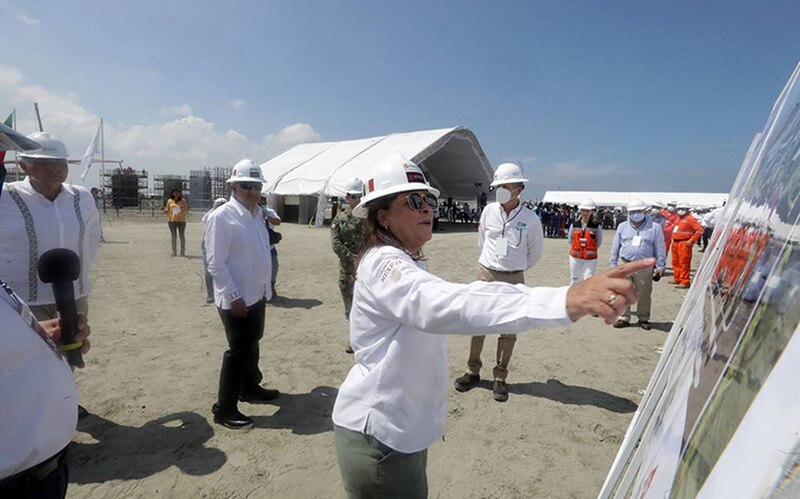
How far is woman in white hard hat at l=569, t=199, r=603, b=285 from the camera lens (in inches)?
248

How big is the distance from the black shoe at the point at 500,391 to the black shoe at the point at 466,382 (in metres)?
0.26

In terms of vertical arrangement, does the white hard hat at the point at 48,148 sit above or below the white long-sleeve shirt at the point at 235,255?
above

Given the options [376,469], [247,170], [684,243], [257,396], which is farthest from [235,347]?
[684,243]

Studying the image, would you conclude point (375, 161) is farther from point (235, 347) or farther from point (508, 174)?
point (235, 347)

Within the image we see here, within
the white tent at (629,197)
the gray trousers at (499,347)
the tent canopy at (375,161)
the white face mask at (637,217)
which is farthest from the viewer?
the white tent at (629,197)

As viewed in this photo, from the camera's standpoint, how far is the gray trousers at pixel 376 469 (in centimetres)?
157

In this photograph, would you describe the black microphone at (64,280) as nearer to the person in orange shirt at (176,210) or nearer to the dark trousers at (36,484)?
the dark trousers at (36,484)

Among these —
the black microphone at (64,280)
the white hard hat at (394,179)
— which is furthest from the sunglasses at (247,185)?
the white hard hat at (394,179)

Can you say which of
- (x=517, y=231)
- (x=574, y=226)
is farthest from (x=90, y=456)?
(x=574, y=226)

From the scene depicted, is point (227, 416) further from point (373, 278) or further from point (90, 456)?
point (373, 278)

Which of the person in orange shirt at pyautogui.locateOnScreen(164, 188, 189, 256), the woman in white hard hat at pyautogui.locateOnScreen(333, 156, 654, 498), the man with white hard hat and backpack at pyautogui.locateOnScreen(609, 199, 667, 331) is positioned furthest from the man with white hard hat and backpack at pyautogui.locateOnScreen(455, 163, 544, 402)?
the person in orange shirt at pyautogui.locateOnScreen(164, 188, 189, 256)

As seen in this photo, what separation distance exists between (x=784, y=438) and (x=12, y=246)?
380 centimetres

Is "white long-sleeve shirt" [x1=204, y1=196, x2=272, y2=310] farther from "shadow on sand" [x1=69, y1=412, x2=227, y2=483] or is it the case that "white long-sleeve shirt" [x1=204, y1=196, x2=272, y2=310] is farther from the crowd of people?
"shadow on sand" [x1=69, y1=412, x2=227, y2=483]

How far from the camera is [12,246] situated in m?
2.79
